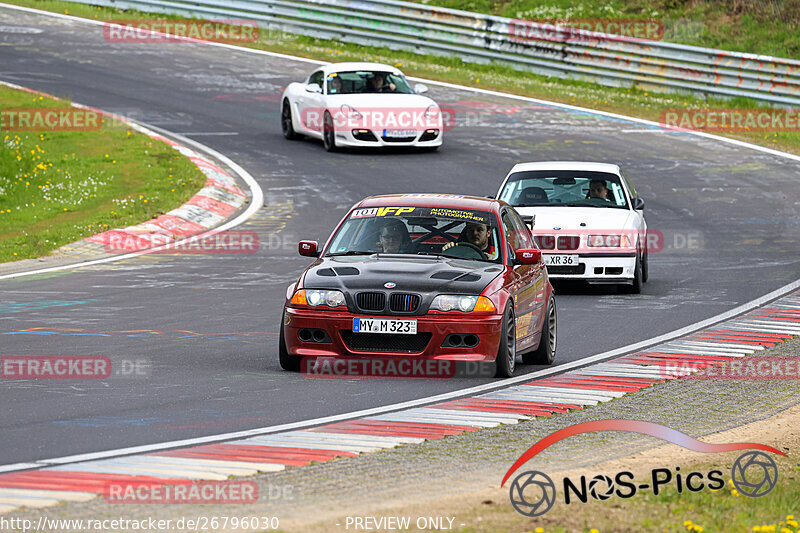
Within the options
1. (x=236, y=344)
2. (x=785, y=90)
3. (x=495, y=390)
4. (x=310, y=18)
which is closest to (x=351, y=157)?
(x=785, y=90)

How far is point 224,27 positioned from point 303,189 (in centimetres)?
1718

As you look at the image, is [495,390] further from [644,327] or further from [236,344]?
[644,327]

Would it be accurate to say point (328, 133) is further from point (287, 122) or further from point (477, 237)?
point (477, 237)

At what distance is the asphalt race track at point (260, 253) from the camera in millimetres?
10000

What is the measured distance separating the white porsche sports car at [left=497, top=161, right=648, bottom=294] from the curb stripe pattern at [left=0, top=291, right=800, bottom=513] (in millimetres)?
3217

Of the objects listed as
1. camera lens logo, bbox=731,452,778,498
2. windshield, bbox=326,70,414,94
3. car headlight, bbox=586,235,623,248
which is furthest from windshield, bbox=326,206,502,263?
windshield, bbox=326,70,414,94

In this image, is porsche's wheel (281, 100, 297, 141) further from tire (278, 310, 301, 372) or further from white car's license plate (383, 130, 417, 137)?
tire (278, 310, 301, 372)

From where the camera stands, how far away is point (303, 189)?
2473cm

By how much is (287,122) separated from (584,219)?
12917 mm

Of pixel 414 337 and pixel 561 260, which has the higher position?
pixel 414 337

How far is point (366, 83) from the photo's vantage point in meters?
27.5

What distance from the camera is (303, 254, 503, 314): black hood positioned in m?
11.1

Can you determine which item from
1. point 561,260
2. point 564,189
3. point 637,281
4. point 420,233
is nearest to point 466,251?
point 420,233

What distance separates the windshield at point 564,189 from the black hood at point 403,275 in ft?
20.3
